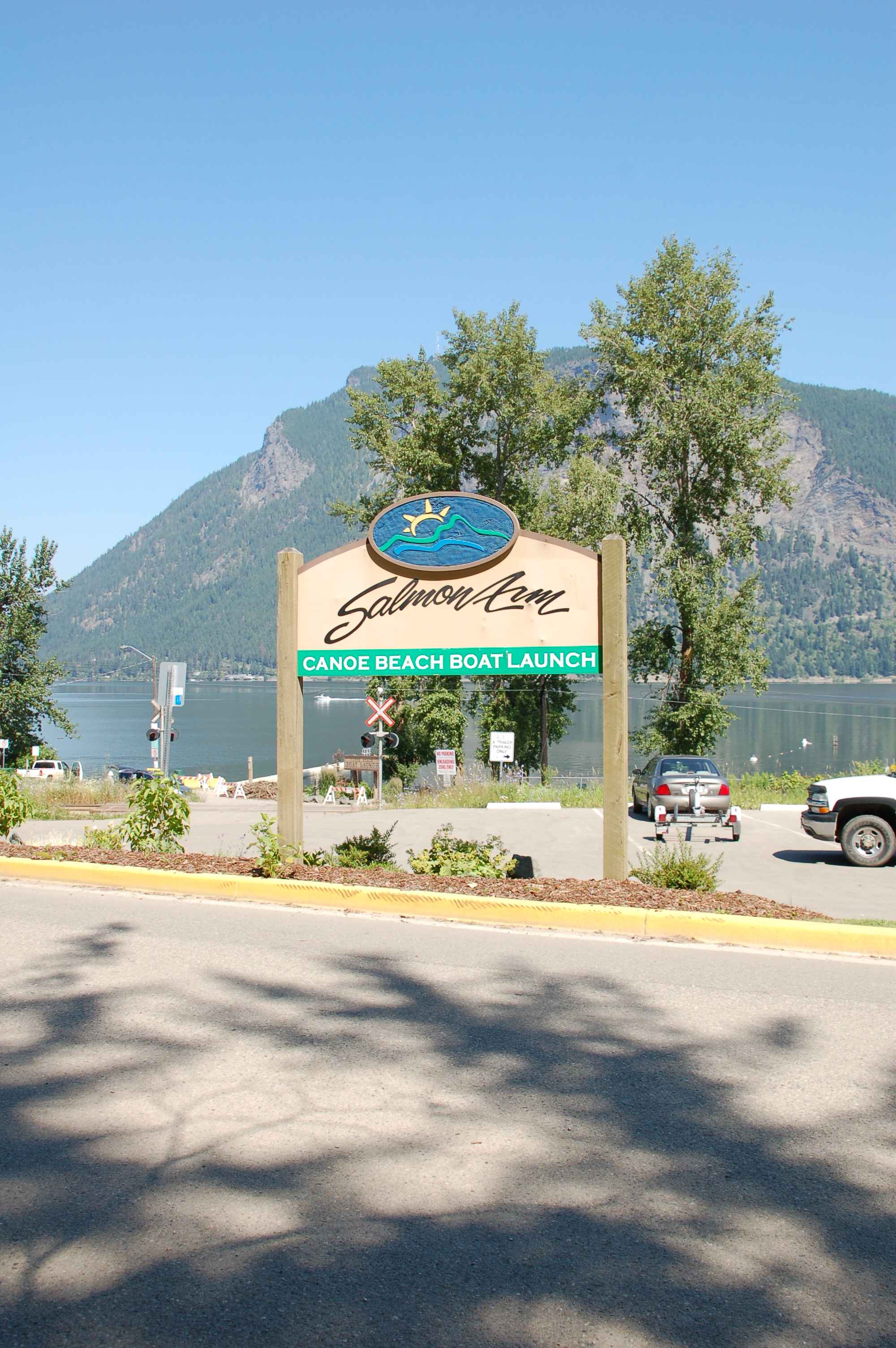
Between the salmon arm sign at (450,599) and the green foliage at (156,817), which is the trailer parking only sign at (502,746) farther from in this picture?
the salmon arm sign at (450,599)

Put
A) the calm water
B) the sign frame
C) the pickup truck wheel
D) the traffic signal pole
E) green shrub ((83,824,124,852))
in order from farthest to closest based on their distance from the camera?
the calm water → the traffic signal pole → the pickup truck wheel → green shrub ((83,824,124,852)) → the sign frame

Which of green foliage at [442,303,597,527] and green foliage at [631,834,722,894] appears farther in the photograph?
green foliage at [442,303,597,527]

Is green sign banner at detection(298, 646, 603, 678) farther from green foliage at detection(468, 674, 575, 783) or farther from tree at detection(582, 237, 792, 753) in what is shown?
green foliage at detection(468, 674, 575, 783)

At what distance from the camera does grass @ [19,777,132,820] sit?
22.3 meters

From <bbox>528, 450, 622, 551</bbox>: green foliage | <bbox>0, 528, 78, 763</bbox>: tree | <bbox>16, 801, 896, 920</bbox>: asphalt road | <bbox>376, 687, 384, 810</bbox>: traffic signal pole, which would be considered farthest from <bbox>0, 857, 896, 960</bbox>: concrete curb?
<bbox>0, 528, 78, 763</bbox>: tree

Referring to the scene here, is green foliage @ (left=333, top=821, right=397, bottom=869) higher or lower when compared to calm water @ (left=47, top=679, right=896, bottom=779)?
lower

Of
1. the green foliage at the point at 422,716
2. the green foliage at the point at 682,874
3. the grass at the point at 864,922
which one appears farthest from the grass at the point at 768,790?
the green foliage at the point at 682,874

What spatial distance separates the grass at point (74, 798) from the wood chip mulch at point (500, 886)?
1164 cm

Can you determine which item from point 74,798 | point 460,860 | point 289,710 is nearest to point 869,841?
point 460,860

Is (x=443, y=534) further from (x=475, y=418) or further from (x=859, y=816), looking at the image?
(x=475, y=418)

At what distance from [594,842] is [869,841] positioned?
15.5 feet

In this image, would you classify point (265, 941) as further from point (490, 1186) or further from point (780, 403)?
point (780, 403)

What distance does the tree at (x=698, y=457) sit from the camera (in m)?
36.8

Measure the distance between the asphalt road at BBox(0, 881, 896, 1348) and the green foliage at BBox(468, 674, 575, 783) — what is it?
116 feet
